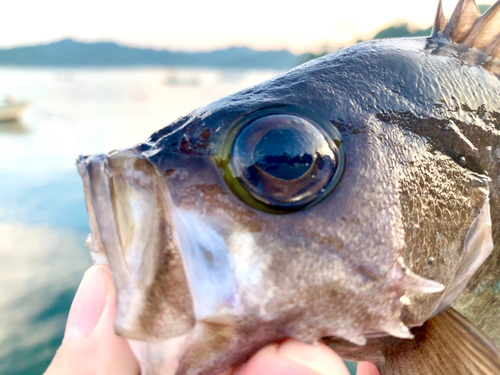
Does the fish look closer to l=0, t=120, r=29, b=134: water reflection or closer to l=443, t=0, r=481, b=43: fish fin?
l=443, t=0, r=481, b=43: fish fin

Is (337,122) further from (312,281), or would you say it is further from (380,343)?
(380,343)

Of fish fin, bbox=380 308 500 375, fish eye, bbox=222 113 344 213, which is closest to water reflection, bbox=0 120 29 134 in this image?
fish eye, bbox=222 113 344 213

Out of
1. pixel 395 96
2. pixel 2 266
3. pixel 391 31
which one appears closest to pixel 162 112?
pixel 2 266

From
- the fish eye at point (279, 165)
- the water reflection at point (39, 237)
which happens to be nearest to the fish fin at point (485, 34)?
the fish eye at point (279, 165)

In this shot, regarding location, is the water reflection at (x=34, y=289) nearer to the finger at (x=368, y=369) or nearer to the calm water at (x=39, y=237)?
the calm water at (x=39, y=237)

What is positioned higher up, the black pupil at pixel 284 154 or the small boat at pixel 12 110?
the black pupil at pixel 284 154

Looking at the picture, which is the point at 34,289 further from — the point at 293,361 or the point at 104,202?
the point at 293,361
